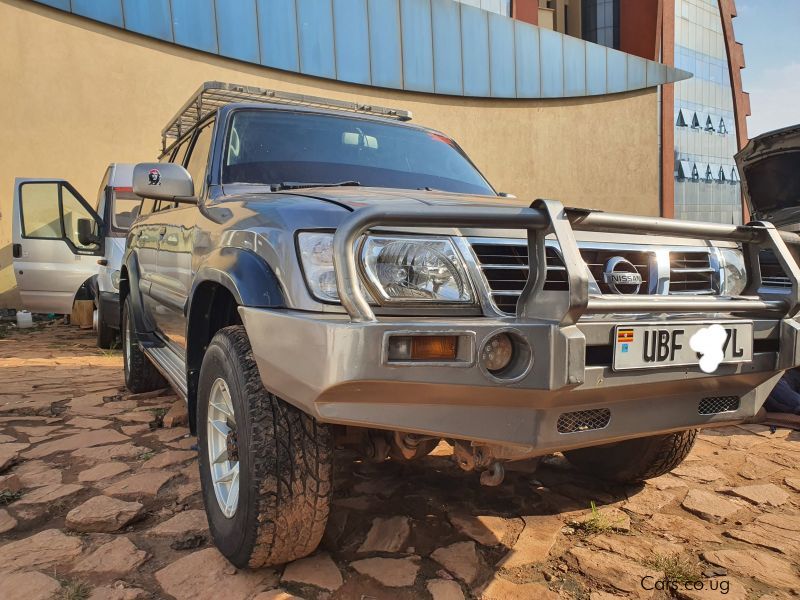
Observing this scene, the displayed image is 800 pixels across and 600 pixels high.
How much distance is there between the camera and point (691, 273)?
208cm

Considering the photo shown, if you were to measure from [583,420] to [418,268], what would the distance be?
2.11 ft

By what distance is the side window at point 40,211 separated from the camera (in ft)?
23.1

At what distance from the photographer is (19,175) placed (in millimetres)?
9102

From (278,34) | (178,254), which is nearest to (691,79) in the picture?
(278,34)

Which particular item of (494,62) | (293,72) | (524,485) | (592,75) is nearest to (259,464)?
(524,485)

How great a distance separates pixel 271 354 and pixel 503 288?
69 cm

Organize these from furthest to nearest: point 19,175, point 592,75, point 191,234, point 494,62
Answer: point 592,75
point 494,62
point 19,175
point 191,234

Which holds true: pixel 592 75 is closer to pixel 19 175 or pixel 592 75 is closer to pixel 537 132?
pixel 537 132

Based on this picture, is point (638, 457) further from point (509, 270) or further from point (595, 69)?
point (595, 69)

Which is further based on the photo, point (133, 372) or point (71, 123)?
point (71, 123)

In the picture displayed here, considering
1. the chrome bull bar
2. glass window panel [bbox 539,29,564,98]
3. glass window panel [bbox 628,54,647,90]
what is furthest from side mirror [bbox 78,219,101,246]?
glass window panel [bbox 628,54,647,90]

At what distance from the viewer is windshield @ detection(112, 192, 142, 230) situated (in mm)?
6648

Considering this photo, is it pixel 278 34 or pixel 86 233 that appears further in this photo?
pixel 278 34

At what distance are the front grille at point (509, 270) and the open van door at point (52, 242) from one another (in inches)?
246
